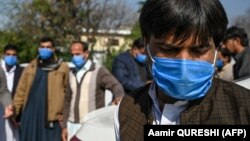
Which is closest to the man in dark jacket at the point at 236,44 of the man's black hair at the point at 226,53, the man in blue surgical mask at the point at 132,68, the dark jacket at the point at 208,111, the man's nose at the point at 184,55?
the man's black hair at the point at 226,53

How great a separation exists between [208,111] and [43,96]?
4957mm

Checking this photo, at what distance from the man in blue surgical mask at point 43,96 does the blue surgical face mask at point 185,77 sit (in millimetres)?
4724

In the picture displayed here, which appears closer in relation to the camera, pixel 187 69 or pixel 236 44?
pixel 187 69

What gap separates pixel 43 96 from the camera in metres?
6.54

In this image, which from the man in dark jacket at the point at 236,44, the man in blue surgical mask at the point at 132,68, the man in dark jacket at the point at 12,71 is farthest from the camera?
the man in blue surgical mask at the point at 132,68

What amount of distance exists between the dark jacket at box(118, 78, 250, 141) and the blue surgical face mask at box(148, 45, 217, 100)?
0.13 ft

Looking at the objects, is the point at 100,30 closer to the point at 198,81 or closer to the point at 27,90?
the point at 27,90

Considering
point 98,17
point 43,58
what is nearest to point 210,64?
point 43,58

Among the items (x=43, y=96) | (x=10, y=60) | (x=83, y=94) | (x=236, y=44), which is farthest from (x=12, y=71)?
(x=236, y=44)

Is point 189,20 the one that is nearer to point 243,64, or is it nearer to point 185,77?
point 185,77

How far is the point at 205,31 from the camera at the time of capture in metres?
1.73

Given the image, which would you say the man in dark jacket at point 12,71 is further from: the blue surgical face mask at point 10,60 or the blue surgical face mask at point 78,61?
the blue surgical face mask at point 78,61

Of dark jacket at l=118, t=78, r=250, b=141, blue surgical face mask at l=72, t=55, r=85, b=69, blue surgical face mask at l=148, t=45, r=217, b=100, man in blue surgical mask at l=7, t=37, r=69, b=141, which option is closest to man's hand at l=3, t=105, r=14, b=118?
man in blue surgical mask at l=7, t=37, r=69, b=141

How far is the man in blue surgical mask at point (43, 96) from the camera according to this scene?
6.46 m
